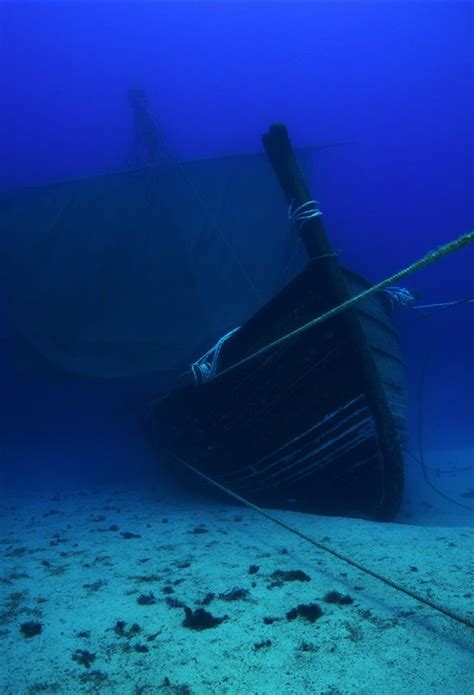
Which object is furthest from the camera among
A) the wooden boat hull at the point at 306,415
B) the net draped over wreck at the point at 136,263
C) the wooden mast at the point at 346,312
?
the net draped over wreck at the point at 136,263

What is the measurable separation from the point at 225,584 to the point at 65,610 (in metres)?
1.09

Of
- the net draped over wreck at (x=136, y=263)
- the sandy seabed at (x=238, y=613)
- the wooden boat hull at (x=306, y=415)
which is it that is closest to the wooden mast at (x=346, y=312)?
the wooden boat hull at (x=306, y=415)

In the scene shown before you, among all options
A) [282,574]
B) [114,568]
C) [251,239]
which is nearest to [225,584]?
[282,574]

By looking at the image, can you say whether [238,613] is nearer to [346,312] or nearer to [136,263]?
[346,312]

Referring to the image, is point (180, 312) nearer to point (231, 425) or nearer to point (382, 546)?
point (231, 425)

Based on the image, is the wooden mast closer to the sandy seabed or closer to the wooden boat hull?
the wooden boat hull

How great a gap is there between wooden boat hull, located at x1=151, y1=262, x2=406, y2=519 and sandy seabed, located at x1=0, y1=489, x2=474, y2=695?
1.66 ft

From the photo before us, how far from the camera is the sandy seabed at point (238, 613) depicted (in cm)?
190

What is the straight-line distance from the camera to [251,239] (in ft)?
44.8

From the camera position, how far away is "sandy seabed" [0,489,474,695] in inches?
75.0

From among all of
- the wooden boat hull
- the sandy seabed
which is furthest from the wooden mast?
the sandy seabed

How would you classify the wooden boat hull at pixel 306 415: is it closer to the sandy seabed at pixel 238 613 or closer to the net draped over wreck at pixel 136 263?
the sandy seabed at pixel 238 613

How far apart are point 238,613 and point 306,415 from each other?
2.32 m

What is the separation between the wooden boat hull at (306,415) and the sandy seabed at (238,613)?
0.51m
